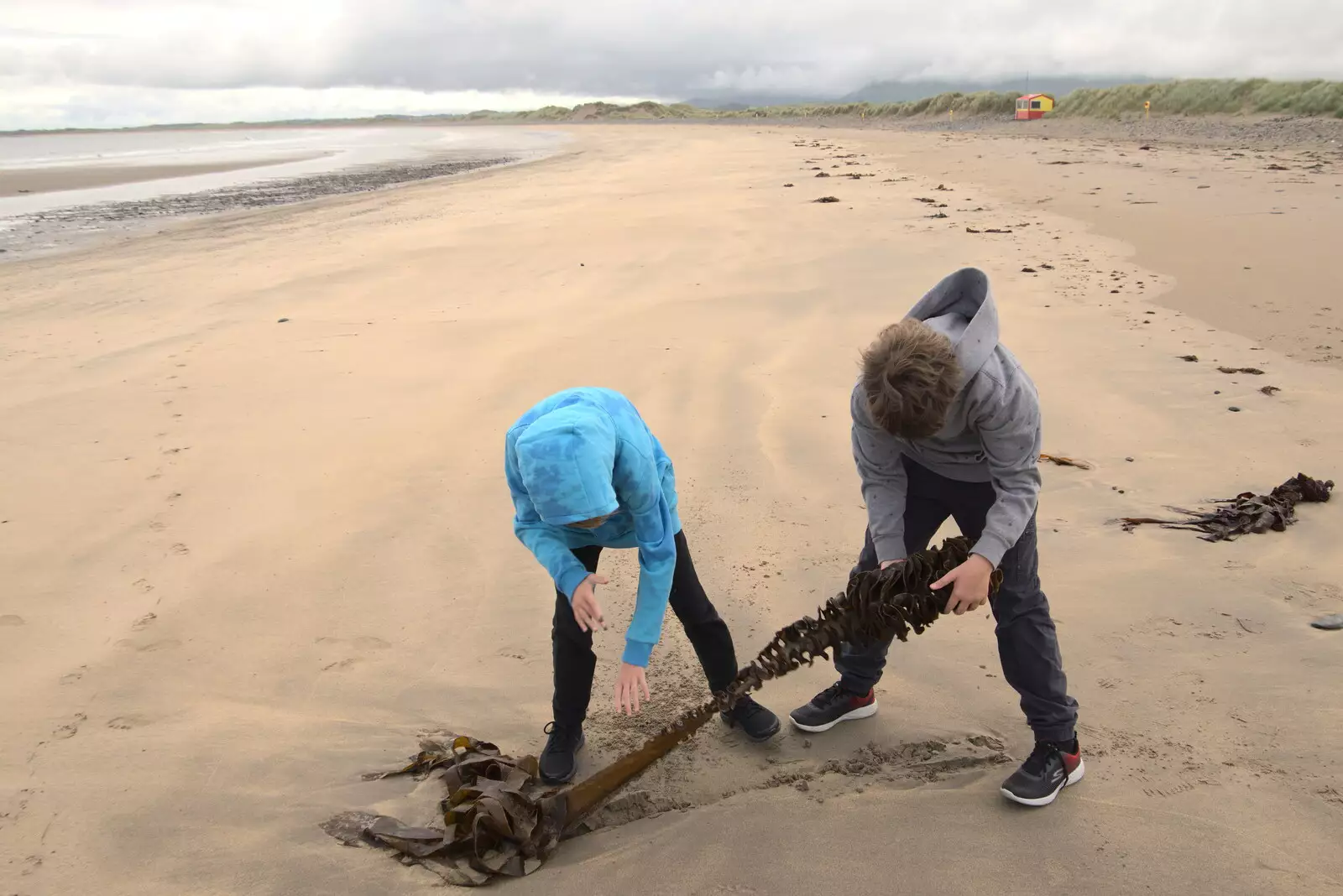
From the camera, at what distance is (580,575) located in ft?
7.09

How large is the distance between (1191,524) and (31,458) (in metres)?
5.63

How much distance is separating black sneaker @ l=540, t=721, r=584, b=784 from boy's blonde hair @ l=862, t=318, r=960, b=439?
136cm

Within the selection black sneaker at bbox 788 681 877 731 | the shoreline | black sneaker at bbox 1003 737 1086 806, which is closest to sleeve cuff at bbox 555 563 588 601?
black sneaker at bbox 788 681 877 731

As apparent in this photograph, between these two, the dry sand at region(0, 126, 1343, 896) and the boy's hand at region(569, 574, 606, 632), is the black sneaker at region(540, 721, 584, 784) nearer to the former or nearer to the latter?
the dry sand at region(0, 126, 1343, 896)

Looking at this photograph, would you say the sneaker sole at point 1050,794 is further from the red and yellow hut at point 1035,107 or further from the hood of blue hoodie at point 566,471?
the red and yellow hut at point 1035,107

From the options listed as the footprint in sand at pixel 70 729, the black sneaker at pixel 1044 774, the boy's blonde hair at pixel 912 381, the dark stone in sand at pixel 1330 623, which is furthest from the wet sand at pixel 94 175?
the dark stone in sand at pixel 1330 623

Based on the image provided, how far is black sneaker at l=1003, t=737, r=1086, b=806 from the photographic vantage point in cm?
223

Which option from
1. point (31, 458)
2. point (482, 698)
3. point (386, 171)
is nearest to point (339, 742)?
point (482, 698)

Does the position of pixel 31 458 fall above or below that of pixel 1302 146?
below

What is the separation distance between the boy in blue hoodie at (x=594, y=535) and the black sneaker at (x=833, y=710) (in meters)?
0.10

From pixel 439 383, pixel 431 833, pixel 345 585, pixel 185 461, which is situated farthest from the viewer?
pixel 439 383

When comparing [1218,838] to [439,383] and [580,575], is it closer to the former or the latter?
[580,575]

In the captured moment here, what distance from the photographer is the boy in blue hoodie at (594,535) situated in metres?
1.93

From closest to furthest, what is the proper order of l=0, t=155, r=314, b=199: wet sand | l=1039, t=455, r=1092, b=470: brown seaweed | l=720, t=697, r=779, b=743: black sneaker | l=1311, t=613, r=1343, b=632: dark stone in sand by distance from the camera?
l=720, t=697, r=779, b=743: black sneaker < l=1311, t=613, r=1343, b=632: dark stone in sand < l=1039, t=455, r=1092, b=470: brown seaweed < l=0, t=155, r=314, b=199: wet sand
